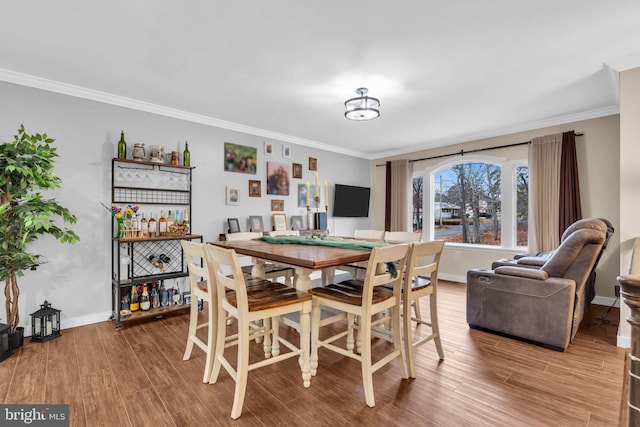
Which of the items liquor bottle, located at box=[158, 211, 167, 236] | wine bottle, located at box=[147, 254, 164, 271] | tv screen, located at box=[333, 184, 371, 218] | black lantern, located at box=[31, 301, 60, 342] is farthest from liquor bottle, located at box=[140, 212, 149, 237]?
tv screen, located at box=[333, 184, 371, 218]

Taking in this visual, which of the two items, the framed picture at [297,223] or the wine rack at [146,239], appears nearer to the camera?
the wine rack at [146,239]

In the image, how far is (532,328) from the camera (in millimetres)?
2711

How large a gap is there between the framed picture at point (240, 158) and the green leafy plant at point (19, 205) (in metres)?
1.96

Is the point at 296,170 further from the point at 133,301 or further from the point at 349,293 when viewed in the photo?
the point at 349,293

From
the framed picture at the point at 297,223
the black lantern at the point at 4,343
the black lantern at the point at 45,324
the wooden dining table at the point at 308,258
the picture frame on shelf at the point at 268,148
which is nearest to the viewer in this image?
the wooden dining table at the point at 308,258

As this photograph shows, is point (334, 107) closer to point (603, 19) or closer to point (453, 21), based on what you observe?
point (453, 21)

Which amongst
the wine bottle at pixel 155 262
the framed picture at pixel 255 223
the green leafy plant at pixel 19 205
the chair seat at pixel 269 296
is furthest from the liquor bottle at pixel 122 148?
the chair seat at pixel 269 296

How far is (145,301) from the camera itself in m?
3.35

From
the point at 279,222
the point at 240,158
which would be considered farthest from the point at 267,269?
the point at 240,158

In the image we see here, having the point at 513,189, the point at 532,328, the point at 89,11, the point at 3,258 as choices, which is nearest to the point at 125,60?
the point at 89,11

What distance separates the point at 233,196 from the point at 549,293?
12.3 ft

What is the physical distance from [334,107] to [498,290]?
8.74 ft

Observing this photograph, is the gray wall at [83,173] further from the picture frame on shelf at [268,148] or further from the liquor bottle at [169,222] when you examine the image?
the picture frame on shelf at [268,148]

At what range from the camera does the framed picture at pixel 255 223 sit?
14.8ft
